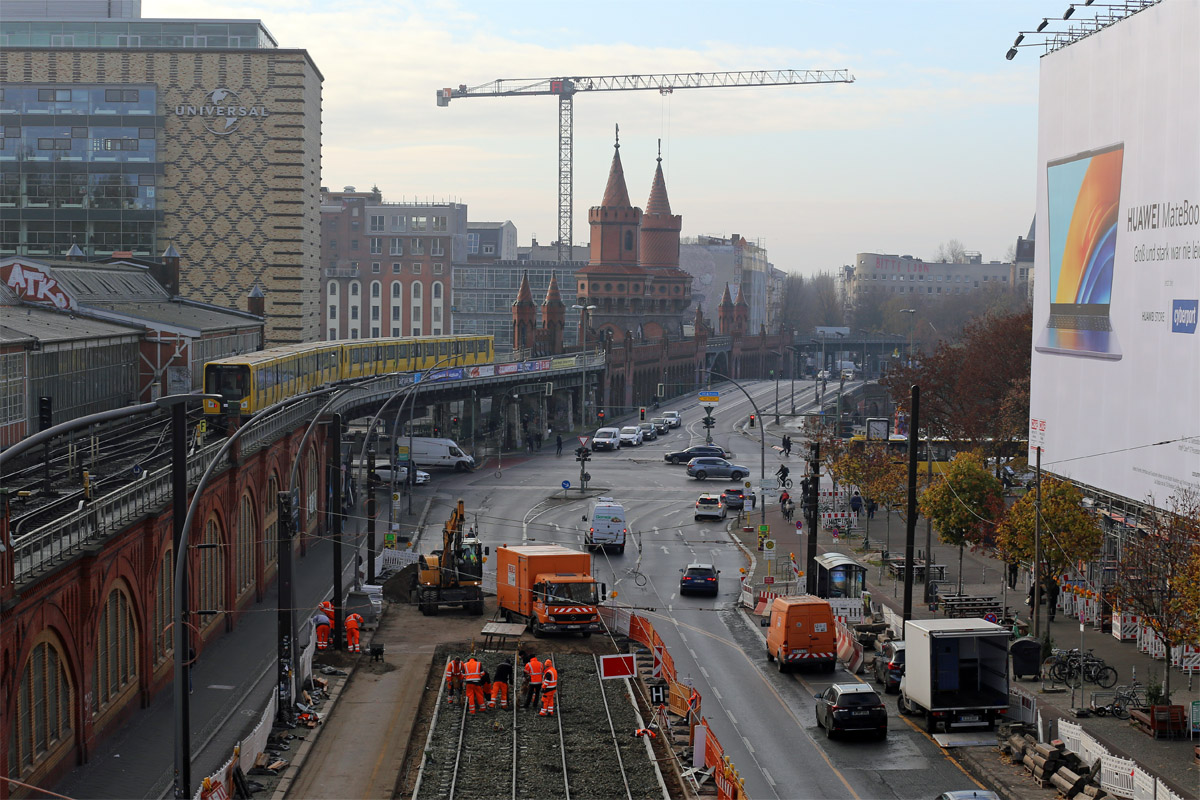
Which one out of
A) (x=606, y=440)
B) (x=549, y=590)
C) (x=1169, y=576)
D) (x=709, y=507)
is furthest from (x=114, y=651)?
(x=606, y=440)

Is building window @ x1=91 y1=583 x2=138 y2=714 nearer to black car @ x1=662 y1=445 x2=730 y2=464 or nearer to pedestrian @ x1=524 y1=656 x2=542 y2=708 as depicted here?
pedestrian @ x1=524 y1=656 x2=542 y2=708

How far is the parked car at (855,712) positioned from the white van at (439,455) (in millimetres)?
59298

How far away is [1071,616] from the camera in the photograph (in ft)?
156

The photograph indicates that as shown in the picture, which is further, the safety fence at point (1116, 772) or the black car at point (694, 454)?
the black car at point (694, 454)

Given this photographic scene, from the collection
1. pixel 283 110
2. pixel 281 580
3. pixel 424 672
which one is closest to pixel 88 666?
pixel 281 580

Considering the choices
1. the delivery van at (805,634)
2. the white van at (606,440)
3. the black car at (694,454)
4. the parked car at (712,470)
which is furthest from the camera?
the white van at (606,440)

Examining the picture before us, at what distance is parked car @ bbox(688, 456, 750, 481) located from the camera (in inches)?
3450

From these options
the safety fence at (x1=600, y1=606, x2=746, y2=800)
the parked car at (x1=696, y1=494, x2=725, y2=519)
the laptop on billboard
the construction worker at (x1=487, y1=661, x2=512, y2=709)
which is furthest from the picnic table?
the construction worker at (x1=487, y1=661, x2=512, y2=709)

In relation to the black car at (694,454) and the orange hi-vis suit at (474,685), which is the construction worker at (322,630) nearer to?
the orange hi-vis suit at (474,685)

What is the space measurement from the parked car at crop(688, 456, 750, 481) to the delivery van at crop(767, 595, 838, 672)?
158 feet

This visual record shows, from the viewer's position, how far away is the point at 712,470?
288 ft

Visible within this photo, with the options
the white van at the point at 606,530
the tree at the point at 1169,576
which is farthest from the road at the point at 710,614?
the tree at the point at 1169,576

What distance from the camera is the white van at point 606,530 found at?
60.7m

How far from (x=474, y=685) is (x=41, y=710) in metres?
10.7
